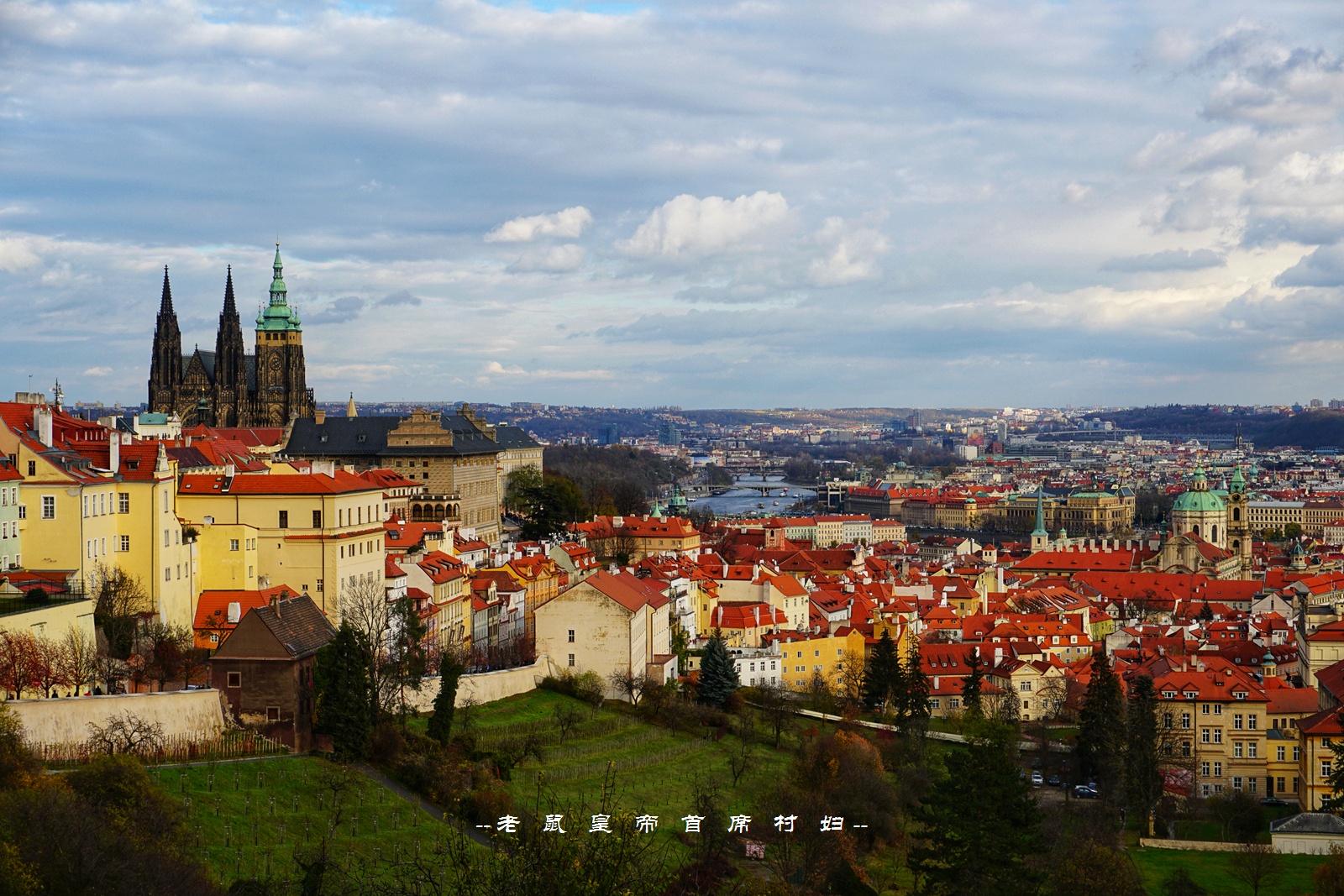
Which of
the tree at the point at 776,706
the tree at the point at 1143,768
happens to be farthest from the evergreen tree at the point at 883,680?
the tree at the point at 1143,768

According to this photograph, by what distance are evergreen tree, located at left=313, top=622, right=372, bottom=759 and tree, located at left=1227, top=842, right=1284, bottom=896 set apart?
2413 centimetres

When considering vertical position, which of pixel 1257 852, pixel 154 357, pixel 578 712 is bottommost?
pixel 1257 852

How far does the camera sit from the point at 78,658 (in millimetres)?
36156

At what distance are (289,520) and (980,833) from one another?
22.3m

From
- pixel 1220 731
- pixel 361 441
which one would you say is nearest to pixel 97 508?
pixel 1220 731

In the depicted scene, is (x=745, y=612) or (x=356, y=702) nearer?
(x=356, y=702)

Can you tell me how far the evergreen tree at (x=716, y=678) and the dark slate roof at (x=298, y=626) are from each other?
2275 centimetres

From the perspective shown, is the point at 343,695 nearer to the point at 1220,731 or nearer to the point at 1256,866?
the point at 1256,866

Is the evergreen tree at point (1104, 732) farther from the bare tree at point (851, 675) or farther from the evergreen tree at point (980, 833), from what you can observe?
the bare tree at point (851, 675)

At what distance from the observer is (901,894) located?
144 ft

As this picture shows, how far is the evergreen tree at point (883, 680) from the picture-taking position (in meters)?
65.9

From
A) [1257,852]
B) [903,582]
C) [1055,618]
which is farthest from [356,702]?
[903,582]

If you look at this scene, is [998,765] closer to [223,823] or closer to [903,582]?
[223,823]

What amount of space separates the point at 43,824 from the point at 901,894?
2429cm
